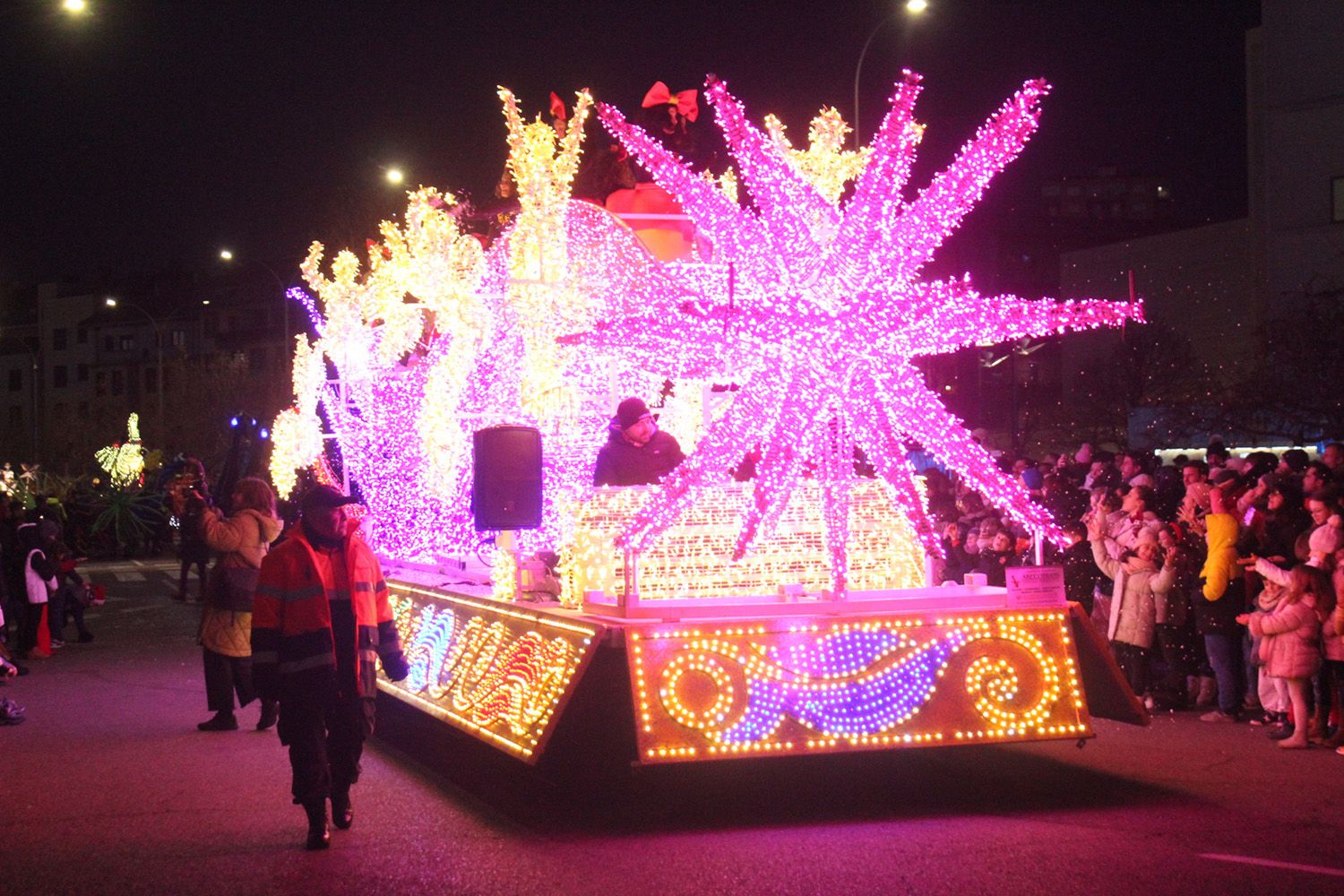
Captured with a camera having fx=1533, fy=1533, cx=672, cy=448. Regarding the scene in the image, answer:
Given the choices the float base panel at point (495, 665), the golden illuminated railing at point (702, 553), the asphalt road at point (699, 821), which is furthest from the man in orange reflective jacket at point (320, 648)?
the golden illuminated railing at point (702, 553)

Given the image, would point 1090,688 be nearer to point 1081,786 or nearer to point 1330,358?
point 1081,786

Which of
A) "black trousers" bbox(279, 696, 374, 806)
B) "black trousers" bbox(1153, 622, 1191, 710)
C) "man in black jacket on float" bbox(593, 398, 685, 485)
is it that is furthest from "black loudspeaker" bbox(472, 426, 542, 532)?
"black trousers" bbox(1153, 622, 1191, 710)

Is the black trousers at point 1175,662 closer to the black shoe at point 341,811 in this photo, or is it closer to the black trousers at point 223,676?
the black shoe at point 341,811

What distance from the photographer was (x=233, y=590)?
1154 cm

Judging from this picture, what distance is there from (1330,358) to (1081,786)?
17445 millimetres

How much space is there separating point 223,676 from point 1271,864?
7.67 meters

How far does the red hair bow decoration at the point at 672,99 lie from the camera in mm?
13781

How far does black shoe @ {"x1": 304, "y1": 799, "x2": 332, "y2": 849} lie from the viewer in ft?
25.2

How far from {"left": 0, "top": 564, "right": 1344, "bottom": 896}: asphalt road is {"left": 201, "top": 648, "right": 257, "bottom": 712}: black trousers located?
282 mm

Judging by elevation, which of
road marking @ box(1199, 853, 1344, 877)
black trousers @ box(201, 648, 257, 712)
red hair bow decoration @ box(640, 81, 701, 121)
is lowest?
road marking @ box(1199, 853, 1344, 877)

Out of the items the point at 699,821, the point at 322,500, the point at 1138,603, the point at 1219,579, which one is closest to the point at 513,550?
the point at 322,500

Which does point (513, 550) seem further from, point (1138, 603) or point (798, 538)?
point (1138, 603)

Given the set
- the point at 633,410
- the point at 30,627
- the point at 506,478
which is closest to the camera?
the point at 506,478

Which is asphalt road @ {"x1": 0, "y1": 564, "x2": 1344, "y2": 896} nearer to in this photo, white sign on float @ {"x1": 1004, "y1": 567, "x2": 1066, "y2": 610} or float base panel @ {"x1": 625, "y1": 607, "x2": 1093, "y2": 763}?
float base panel @ {"x1": 625, "y1": 607, "x2": 1093, "y2": 763}
